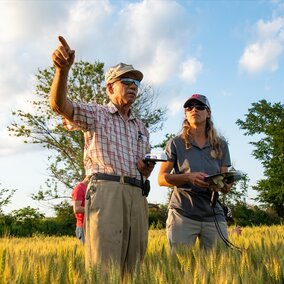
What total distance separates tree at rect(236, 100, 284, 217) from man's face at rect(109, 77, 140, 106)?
3279 cm

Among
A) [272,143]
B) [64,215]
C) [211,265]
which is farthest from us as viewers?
[272,143]

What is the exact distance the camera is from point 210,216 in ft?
12.7

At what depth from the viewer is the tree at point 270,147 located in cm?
3584

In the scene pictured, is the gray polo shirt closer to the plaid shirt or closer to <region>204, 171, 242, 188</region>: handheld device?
<region>204, 171, 242, 188</region>: handheld device

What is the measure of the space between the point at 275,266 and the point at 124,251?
3.67 ft

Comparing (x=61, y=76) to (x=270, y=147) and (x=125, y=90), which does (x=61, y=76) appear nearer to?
(x=125, y=90)

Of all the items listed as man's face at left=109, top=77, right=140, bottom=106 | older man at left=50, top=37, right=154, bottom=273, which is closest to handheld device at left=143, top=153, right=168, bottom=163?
older man at left=50, top=37, right=154, bottom=273

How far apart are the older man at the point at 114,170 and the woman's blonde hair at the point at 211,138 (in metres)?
0.70

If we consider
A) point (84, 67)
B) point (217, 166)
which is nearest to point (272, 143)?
point (84, 67)

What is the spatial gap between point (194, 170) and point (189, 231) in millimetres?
466

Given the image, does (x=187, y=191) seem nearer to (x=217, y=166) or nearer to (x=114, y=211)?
(x=217, y=166)

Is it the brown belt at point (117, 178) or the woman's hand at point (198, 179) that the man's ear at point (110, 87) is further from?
the woman's hand at point (198, 179)

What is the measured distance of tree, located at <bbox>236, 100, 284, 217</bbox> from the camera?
3584cm

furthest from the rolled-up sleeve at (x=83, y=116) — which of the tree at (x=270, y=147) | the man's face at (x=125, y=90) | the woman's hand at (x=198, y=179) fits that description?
the tree at (x=270, y=147)
